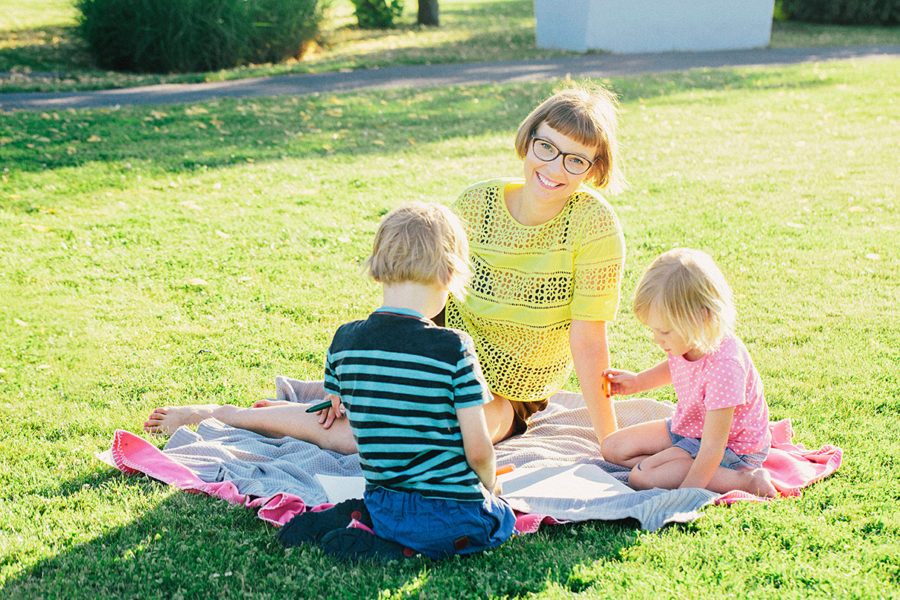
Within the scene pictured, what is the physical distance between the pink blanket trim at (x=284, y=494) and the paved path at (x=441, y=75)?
8.51m

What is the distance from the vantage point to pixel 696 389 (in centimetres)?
328

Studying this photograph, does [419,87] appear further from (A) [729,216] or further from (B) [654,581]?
(B) [654,581]

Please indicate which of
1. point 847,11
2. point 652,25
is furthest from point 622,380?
point 847,11

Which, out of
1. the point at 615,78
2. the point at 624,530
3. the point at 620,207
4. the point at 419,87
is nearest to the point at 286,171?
the point at 620,207

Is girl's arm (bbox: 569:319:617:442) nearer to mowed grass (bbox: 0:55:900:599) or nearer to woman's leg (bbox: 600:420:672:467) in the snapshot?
woman's leg (bbox: 600:420:672:467)

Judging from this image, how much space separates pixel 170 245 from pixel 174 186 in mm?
1639

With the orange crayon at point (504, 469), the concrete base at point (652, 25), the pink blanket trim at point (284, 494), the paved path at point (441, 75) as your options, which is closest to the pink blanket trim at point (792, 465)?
the pink blanket trim at point (284, 494)

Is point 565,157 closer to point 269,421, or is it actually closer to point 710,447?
point 710,447

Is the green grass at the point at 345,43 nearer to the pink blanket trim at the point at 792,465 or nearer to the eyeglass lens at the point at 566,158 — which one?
the eyeglass lens at the point at 566,158

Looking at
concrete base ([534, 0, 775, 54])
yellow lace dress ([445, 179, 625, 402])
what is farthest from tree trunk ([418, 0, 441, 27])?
yellow lace dress ([445, 179, 625, 402])

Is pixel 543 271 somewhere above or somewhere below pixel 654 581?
above

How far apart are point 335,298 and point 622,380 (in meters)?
2.52

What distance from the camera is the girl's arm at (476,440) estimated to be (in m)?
2.74

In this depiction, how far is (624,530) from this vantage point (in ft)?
10.2
